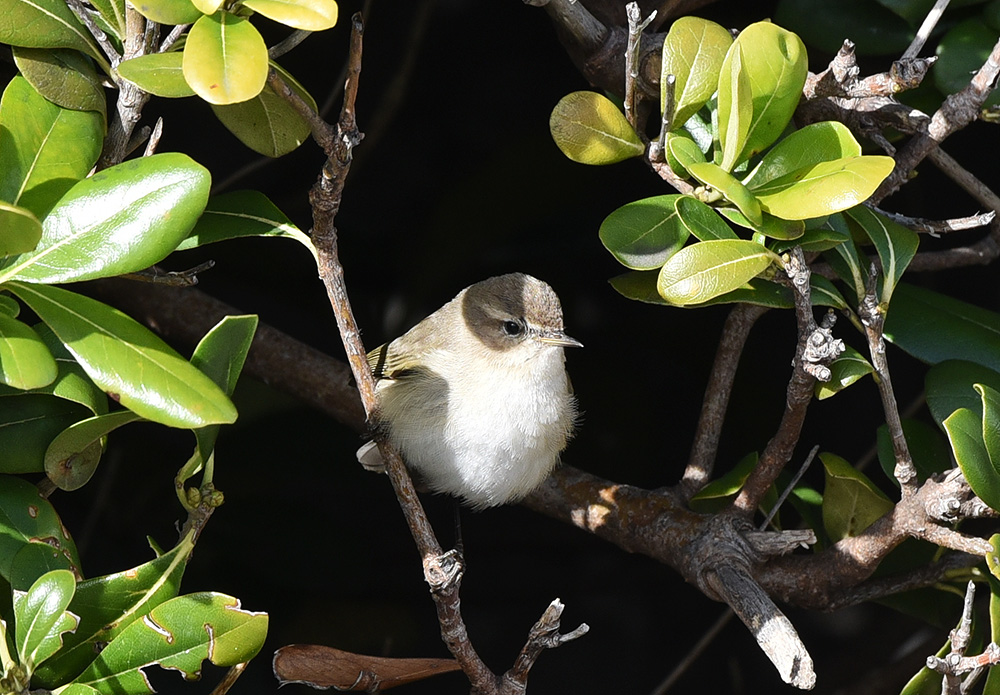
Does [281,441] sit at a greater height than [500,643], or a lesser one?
greater

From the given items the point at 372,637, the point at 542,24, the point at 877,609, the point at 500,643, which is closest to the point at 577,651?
the point at 500,643

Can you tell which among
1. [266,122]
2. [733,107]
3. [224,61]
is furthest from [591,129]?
[224,61]

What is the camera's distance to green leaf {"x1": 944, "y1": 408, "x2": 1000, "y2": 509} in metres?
1.67

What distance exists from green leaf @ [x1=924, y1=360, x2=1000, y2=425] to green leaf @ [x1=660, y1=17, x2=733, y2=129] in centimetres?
81

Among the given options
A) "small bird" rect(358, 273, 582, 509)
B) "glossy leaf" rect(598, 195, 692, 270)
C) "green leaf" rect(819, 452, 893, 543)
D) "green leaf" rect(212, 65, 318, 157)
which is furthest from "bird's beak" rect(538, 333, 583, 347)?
"green leaf" rect(212, 65, 318, 157)

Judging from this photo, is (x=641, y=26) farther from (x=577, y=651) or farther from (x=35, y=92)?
(x=577, y=651)

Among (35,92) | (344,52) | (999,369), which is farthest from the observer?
(344,52)

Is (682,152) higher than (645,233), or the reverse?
(682,152)

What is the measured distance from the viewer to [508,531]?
342 centimetres

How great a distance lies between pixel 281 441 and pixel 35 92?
1612 mm

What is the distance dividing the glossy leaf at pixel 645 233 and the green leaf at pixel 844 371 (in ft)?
1.25

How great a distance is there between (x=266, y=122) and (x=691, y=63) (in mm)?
810

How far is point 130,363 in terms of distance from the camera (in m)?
1.39

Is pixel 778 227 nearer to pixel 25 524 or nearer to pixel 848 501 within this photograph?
pixel 848 501
